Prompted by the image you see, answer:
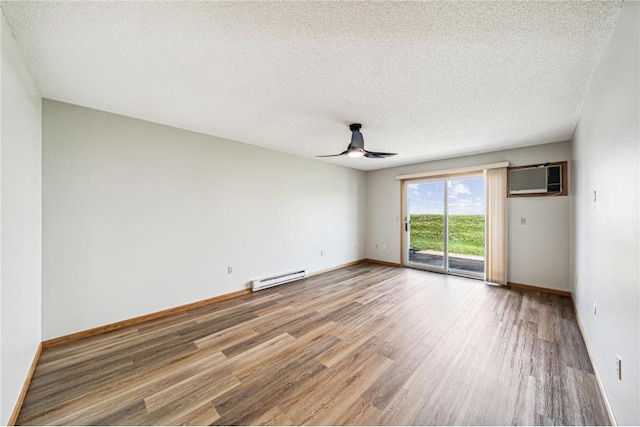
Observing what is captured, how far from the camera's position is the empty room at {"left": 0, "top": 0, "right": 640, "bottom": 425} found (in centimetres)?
145

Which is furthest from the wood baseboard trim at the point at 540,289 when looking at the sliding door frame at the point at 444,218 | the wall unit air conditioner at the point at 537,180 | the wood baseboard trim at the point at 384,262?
the wood baseboard trim at the point at 384,262

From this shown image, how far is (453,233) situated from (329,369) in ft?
13.6

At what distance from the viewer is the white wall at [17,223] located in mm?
1437

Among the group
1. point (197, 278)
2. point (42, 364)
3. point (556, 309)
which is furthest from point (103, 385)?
point (556, 309)

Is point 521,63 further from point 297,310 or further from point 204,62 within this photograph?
point 297,310

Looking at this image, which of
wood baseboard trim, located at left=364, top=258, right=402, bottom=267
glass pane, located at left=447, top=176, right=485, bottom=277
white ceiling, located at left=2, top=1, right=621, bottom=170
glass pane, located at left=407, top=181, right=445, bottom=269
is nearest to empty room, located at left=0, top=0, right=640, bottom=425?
white ceiling, located at left=2, top=1, right=621, bottom=170

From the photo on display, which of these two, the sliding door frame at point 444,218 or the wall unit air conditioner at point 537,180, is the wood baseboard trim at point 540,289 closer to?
the sliding door frame at point 444,218

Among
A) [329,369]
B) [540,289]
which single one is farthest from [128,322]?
[540,289]

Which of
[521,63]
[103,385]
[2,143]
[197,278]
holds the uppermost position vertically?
[521,63]

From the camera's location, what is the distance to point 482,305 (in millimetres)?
3377

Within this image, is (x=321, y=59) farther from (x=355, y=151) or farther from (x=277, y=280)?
(x=277, y=280)

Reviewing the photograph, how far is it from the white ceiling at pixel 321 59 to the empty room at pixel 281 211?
0.02 m

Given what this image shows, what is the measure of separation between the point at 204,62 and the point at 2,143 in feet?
4.29

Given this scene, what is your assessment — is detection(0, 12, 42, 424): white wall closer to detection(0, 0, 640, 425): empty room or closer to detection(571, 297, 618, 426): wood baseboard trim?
detection(0, 0, 640, 425): empty room
